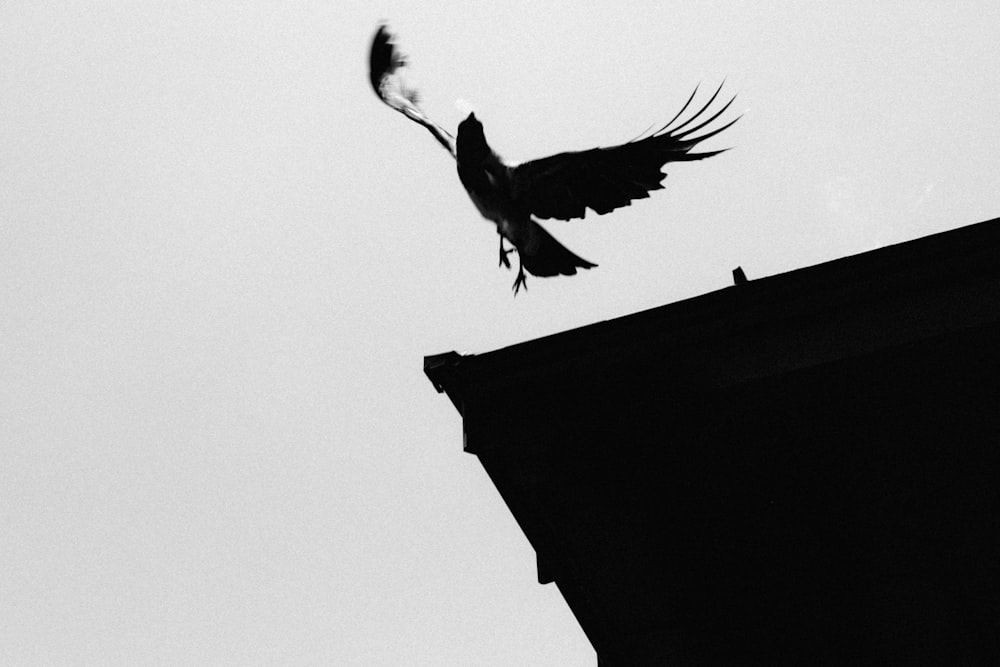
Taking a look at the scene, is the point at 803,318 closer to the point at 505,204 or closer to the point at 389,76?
the point at 505,204

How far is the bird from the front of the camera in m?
5.00

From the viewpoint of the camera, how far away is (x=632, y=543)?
510cm

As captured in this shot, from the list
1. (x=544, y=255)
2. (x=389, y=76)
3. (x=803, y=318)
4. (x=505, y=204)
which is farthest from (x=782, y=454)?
(x=389, y=76)

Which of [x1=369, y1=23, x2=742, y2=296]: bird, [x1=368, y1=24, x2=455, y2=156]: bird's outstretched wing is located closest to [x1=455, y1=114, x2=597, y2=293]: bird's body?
[x1=369, y1=23, x2=742, y2=296]: bird

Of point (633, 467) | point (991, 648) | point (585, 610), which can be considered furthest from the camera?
→ point (585, 610)

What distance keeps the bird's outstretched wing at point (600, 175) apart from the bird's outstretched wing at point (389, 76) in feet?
3.38

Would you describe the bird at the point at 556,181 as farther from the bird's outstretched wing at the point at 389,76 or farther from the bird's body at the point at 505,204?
the bird's outstretched wing at the point at 389,76

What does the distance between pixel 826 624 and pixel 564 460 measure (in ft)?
4.45

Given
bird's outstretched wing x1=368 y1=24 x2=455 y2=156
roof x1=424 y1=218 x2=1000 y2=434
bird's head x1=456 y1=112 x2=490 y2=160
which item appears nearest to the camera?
roof x1=424 y1=218 x2=1000 y2=434

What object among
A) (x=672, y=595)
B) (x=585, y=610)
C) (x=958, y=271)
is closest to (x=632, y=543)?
(x=672, y=595)

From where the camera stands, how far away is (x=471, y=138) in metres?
4.96

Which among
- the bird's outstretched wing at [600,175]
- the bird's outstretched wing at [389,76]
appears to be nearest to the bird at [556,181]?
the bird's outstretched wing at [600,175]

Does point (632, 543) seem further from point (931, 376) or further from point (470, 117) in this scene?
point (470, 117)

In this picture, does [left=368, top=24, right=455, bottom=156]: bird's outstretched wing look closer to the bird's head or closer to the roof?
the bird's head
